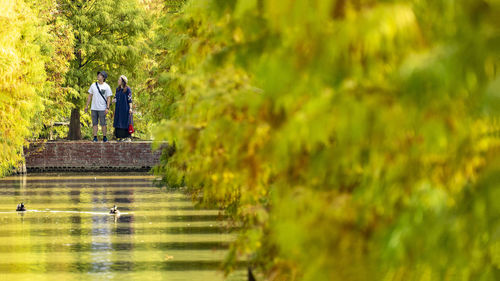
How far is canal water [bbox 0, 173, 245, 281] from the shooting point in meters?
14.5

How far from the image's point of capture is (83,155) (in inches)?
1705

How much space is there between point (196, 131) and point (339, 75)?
14.9 ft

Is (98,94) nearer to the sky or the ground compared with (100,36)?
nearer to the ground

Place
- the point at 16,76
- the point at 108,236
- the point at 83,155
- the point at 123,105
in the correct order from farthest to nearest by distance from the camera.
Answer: the point at 83,155
the point at 123,105
the point at 16,76
the point at 108,236

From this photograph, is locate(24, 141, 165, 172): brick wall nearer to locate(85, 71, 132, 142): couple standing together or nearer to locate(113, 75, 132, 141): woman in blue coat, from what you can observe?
locate(113, 75, 132, 141): woman in blue coat

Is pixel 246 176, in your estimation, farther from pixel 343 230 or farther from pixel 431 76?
pixel 431 76

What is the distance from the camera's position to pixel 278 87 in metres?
4.64

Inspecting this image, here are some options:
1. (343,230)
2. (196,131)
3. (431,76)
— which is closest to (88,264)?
(196,131)

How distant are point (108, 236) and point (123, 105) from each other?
22.7 metres

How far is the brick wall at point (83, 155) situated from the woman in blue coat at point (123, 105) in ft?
2.57

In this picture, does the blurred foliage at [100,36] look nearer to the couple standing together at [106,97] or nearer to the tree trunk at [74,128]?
the tree trunk at [74,128]

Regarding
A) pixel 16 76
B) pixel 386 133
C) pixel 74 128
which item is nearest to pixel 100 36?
pixel 74 128

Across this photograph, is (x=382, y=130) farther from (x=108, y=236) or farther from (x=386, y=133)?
(x=108, y=236)

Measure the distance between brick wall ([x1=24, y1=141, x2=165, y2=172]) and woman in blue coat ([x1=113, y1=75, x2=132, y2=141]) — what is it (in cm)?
78
